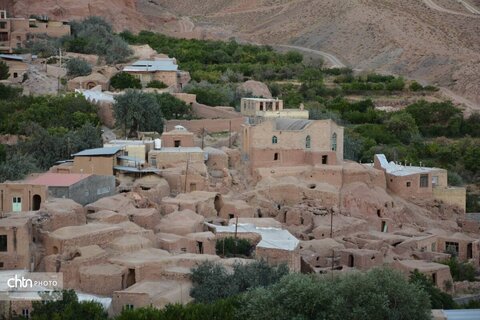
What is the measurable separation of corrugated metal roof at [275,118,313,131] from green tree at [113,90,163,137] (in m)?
4.11

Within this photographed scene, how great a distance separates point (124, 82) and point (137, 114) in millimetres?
7792

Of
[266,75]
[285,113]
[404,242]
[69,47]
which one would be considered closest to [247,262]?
[404,242]

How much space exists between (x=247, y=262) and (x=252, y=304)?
113 inches

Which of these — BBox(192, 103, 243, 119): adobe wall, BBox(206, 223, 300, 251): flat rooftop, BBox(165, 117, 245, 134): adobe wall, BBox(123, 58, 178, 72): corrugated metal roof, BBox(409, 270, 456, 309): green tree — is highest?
BBox(123, 58, 178, 72): corrugated metal roof

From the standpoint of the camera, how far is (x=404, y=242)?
26.4 m

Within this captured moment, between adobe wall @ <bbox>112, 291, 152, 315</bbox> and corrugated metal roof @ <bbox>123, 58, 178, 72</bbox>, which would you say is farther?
corrugated metal roof @ <bbox>123, 58, 178, 72</bbox>

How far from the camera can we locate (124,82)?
40250 mm

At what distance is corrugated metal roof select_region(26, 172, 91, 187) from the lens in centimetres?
2516

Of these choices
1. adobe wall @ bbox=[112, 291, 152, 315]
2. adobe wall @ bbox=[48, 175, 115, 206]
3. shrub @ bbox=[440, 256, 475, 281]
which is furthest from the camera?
A: shrub @ bbox=[440, 256, 475, 281]

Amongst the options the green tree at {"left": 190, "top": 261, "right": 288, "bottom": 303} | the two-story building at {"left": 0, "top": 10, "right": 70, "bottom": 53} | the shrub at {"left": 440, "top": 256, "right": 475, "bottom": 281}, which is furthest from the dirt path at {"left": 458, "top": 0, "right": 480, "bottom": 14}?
the green tree at {"left": 190, "top": 261, "right": 288, "bottom": 303}

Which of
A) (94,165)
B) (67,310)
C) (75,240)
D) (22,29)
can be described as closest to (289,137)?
(94,165)

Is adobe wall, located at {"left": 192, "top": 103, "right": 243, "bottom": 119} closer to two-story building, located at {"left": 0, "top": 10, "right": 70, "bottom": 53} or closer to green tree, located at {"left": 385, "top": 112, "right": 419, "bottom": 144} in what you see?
green tree, located at {"left": 385, "top": 112, "right": 419, "bottom": 144}

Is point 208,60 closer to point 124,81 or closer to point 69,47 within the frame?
point 69,47

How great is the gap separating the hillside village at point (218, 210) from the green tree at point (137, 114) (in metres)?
0.31
